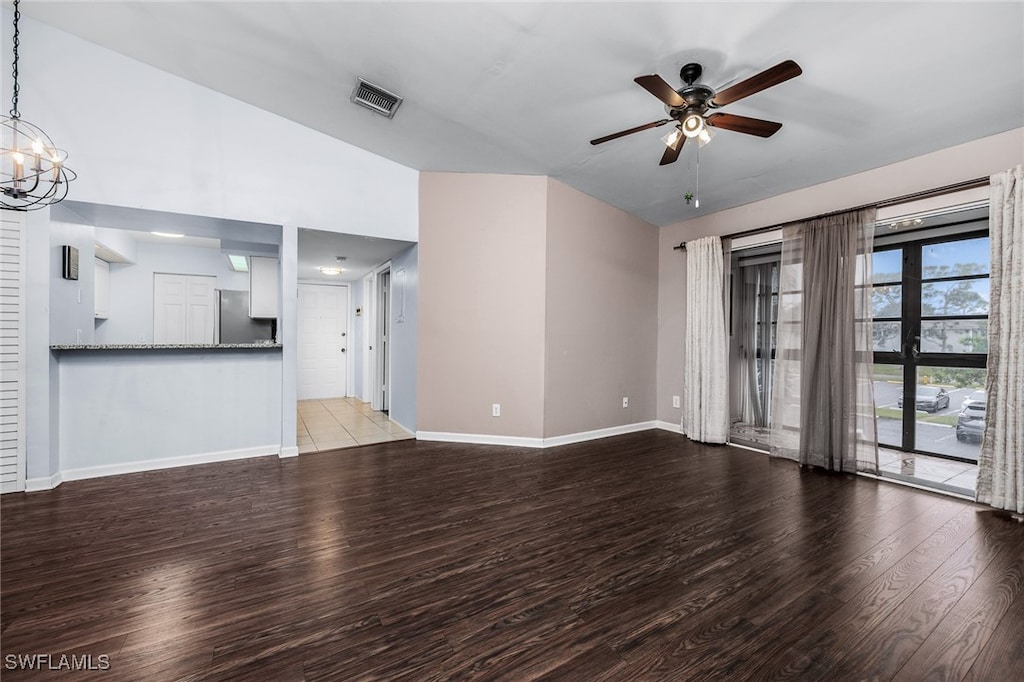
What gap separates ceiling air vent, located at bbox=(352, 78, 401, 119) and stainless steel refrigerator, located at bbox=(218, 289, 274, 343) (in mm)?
3888

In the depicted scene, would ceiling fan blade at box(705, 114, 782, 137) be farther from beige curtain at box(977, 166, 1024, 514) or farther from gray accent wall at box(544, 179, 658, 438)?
gray accent wall at box(544, 179, 658, 438)

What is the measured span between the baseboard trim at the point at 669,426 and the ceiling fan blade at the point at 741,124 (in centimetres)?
345

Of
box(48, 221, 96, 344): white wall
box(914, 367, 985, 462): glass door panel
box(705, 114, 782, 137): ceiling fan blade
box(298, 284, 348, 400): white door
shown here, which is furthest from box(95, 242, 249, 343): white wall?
box(914, 367, 985, 462): glass door panel

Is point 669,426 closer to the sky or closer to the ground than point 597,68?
closer to the ground

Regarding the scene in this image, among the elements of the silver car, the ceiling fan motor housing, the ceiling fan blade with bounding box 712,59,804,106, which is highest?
the ceiling fan motor housing

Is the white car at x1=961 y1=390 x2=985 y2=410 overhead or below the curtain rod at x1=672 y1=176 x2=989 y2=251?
below

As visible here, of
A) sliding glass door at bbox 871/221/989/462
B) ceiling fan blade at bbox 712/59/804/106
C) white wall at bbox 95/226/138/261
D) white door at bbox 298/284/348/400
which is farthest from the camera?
white door at bbox 298/284/348/400

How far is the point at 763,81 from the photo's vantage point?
2025mm

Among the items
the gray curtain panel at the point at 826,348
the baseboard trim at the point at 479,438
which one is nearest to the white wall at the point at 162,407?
the baseboard trim at the point at 479,438

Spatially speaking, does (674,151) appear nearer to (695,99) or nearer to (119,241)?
(695,99)

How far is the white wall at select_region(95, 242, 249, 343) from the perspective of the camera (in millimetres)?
5871

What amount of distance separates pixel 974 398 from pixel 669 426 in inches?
113

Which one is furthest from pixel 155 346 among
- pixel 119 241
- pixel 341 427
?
pixel 119 241

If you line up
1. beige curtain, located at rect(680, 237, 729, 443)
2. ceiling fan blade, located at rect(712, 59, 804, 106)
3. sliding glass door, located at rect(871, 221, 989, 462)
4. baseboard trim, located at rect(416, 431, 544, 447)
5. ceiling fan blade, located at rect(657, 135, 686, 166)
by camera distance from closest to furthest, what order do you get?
ceiling fan blade, located at rect(712, 59, 804, 106) < ceiling fan blade, located at rect(657, 135, 686, 166) < sliding glass door, located at rect(871, 221, 989, 462) < baseboard trim, located at rect(416, 431, 544, 447) < beige curtain, located at rect(680, 237, 729, 443)
